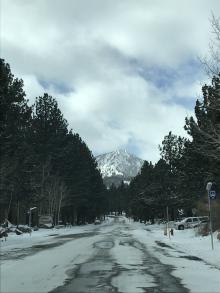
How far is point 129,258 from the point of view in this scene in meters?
21.1

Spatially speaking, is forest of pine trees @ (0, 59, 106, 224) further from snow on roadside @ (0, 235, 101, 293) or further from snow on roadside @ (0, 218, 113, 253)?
snow on roadside @ (0, 235, 101, 293)

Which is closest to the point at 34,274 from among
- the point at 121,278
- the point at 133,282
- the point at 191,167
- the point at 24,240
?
the point at 121,278

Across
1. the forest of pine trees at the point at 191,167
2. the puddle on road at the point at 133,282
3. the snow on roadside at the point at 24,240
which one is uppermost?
the forest of pine trees at the point at 191,167

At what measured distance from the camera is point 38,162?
69250 mm

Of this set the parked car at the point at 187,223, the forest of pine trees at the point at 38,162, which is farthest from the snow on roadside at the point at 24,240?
the parked car at the point at 187,223

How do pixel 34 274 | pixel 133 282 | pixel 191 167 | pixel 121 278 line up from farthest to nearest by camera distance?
pixel 191 167
pixel 34 274
pixel 121 278
pixel 133 282

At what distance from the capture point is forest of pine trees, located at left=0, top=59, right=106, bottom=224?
41469 millimetres

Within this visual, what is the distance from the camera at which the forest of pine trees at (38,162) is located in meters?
41.5

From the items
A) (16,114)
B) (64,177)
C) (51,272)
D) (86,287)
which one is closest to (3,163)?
(16,114)

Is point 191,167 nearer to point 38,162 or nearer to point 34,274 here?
point 38,162

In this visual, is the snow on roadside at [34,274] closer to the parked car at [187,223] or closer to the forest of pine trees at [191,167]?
the forest of pine trees at [191,167]

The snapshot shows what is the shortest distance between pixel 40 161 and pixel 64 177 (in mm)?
10669

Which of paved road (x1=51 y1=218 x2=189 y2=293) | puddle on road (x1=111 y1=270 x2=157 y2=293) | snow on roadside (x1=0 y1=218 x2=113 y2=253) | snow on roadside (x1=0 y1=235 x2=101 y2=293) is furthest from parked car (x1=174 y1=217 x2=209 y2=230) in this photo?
puddle on road (x1=111 y1=270 x2=157 y2=293)

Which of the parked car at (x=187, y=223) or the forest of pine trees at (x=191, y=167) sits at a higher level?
the forest of pine trees at (x=191, y=167)
